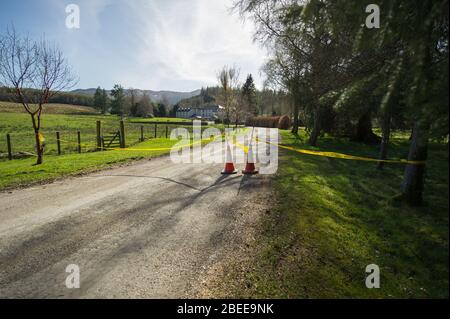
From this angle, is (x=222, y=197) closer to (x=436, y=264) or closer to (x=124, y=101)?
(x=436, y=264)

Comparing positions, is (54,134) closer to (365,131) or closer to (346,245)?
(346,245)

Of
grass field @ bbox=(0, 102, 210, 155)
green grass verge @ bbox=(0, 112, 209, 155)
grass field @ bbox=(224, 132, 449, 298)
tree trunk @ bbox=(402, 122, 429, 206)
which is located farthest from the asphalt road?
grass field @ bbox=(0, 102, 210, 155)

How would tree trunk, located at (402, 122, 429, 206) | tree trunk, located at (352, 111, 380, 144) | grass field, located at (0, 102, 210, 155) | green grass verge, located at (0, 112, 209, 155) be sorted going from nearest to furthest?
1. tree trunk, located at (402, 122, 429, 206)
2. green grass verge, located at (0, 112, 209, 155)
3. grass field, located at (0, 102, 210, 155)
4. tree trunk, located at (352, 111, 380, 144)

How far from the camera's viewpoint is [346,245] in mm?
4477

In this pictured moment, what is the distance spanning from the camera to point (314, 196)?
7016mm

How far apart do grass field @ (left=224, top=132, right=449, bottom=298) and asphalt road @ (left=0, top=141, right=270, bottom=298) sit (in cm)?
72

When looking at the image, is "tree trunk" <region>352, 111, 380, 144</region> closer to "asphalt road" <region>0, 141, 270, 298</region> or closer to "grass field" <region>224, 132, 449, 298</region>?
"grass field" <region>224, 132, 449, 298</region>

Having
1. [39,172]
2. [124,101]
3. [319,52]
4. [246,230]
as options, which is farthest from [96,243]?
[124,101]

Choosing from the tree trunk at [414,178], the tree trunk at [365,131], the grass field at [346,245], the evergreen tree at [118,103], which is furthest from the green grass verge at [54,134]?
the evergreen tree at [118,103]

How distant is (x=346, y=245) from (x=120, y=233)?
424 cm

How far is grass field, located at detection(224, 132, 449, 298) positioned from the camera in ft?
11.1

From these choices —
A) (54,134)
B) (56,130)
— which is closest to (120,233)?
(54,134)

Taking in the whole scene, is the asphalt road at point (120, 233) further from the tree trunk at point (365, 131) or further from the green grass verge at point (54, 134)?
the tree trunk at point (365, 131)

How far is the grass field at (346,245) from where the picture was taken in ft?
11.1
